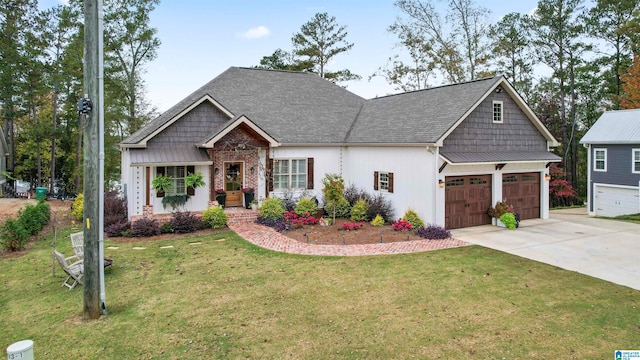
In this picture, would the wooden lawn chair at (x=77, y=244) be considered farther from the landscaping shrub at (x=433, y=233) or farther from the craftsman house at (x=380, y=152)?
the landscaping shrub at (x=433, y=233)

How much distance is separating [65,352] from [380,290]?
615 centimetres

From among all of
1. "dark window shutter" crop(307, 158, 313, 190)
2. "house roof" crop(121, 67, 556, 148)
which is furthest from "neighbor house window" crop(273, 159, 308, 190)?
"house roof" crop(121, 67, 556, 148)

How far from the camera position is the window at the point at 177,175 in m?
16.8

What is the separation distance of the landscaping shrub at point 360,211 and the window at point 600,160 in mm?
18458

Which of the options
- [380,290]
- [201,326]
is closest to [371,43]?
[380,290]

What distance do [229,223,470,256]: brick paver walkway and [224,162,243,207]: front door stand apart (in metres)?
4.25

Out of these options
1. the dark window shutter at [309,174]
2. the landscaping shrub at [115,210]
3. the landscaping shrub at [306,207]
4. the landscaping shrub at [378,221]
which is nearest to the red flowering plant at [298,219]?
the landscaping shrub at [306,207]

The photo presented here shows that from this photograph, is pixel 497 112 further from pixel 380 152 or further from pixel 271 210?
pixel 271 210

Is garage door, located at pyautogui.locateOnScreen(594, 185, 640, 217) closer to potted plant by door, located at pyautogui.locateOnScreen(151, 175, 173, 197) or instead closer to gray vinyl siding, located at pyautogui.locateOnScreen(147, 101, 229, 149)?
gray vinyl siding, located at pyautogui.locateOnScreen(147, 101, 229, 149)

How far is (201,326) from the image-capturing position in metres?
6.87

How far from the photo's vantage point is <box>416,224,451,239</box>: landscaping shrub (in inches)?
555

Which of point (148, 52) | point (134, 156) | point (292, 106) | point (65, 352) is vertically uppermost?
point (148, 52)

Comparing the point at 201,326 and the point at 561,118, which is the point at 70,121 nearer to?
the point at 201,326

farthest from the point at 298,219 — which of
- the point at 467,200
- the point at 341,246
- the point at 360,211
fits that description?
the point at 467,200
